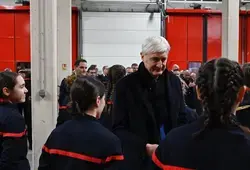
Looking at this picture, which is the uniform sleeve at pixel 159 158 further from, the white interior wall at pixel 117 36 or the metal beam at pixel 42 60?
the white interior wall at pixel 117 36

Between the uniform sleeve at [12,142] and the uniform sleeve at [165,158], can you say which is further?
the uniform sleeve at [12,142]

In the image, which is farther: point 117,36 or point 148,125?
point 117,36

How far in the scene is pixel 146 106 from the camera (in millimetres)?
2439

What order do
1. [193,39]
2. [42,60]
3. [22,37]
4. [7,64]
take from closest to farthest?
[42,60]
[7,64]
[22,37]
[193,39]

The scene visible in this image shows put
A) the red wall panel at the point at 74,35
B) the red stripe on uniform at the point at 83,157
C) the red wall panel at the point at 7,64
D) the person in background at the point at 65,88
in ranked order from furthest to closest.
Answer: the red wall panel at the point at 74,35, the red wall panel at the point at 7,64, the person in background at the point at 65,88, the red stripe on uniform at the point at 83,157

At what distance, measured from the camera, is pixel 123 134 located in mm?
2436

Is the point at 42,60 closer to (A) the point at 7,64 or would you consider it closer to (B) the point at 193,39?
(A) the point at 7,64

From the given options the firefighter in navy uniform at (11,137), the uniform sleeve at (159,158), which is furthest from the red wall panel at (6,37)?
the uniform sleeve at (159,158)

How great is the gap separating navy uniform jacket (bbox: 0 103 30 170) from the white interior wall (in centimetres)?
859

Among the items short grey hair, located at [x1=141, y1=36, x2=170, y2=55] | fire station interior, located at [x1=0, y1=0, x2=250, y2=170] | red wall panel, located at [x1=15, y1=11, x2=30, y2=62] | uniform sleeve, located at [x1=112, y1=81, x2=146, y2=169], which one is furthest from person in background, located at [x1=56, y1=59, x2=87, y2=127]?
red wall panel, located at [x1=15, y1=11, x2=30, y2=62]

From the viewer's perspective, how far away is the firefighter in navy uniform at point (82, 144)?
2.07 metres

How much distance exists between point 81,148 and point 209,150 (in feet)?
2.81

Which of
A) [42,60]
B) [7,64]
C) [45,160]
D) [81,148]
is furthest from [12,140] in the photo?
[7,64]

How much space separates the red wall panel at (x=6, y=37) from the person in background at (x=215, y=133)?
931 cm
